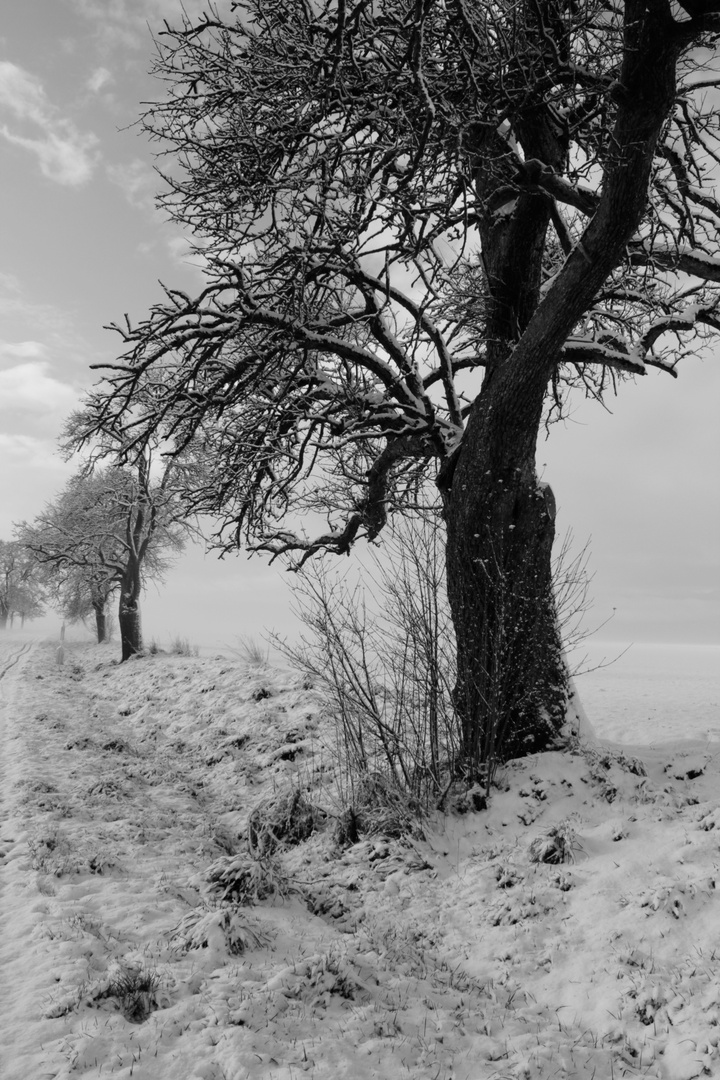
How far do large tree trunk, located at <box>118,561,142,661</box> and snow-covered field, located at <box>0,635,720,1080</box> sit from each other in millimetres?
13423

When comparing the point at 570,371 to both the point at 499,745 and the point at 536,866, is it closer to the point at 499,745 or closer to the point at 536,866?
the point at 499,745

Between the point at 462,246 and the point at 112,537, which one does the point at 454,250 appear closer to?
the point at 462,246

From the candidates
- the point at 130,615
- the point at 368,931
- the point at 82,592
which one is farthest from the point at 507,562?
the point at 82,592

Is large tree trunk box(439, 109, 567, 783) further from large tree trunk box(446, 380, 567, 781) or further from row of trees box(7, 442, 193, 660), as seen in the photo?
row of trees box(7, 442, 193, 660)

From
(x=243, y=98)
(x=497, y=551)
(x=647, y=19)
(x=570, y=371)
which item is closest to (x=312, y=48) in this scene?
(x=243, y=98)

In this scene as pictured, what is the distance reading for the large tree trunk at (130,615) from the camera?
20.8 meters

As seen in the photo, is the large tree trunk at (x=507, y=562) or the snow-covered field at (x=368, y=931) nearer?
the snow-covered field at (x=368, y=931)

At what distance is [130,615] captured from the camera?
2120cm

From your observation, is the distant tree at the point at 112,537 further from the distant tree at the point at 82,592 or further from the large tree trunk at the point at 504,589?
the large tree trunk at the point at 504,589

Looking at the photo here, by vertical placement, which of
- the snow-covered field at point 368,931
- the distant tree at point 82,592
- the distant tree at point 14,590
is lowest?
the snow-covered field at point 368,931

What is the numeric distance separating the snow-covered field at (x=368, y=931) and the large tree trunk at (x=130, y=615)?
1342 centimetres

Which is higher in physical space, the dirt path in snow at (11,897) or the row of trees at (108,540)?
the row of trees at (108,540)

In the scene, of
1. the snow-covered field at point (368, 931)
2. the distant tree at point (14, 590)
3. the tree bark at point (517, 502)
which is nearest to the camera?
the snow-covered field at point (368, 931)

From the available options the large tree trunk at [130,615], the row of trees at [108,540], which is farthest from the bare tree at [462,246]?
the large tree trunk at [130,615]
